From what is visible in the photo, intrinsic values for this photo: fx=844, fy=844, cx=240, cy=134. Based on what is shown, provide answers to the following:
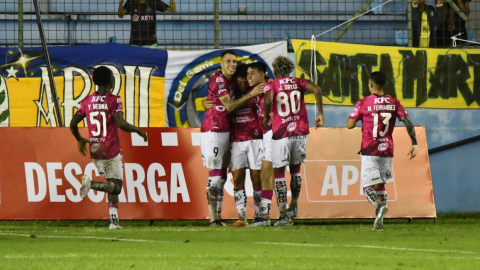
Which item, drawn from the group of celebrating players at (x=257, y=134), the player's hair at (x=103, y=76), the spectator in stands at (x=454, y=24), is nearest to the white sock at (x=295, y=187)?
the group of celebrating players at (x=257, y=134)

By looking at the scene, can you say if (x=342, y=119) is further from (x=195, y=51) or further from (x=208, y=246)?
(x=208, y=246)

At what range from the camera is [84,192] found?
367 inches

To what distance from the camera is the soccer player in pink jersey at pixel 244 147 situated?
1030 centimetres

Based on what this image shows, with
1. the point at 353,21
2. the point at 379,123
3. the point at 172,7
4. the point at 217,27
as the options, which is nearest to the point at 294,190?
the point at 379,123

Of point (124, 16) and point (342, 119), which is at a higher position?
point (124, 16)

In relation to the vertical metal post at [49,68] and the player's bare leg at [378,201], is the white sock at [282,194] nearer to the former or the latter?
the player's bare leg at [378,201]

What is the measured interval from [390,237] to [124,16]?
708 centimetres

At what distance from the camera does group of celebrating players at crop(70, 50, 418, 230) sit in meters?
9.56

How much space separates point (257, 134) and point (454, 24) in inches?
204

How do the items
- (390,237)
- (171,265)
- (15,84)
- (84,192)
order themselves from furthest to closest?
(15,84) → (84,192) → (390,237) → (171,265)

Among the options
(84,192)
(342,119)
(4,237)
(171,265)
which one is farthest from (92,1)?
(171,265)

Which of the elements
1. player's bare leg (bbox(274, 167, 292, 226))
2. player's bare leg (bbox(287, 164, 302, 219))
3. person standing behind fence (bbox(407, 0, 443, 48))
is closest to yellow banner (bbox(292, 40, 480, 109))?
person standing behind fence (bbox(407, 0, 443, 48))

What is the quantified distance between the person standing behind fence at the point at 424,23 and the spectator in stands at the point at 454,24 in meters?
0.13

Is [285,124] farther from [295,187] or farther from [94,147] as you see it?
[94,147]
